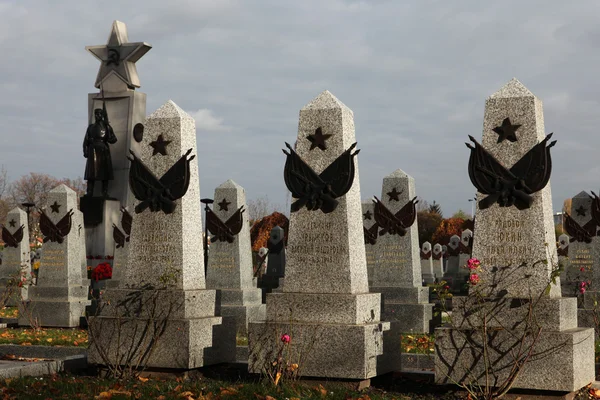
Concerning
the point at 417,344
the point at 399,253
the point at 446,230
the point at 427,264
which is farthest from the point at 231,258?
the point at 446,230

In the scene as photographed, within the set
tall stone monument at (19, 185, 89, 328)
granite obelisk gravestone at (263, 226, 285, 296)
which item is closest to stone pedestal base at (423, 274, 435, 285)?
granite obelisk gravestone at (263, 226, 285, 296)

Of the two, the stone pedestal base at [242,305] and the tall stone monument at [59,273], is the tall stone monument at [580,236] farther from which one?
the tall stone monument at [59,273]

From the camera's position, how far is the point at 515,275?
8.48 meters

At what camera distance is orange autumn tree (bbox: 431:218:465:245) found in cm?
6366

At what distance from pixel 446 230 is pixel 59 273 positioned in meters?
50.1

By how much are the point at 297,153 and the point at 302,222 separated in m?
0.82

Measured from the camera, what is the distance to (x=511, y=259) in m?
8.53

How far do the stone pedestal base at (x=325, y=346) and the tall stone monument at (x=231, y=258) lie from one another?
824 cm

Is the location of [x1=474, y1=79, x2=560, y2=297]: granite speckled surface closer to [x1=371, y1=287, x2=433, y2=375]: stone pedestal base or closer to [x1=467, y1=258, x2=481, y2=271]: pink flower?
[x1=467, y1=258, x2=481, y2=271]: pink flower

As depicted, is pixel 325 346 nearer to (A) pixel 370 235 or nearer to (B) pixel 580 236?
(B) pixel 580 236

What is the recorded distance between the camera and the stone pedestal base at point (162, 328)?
952cm

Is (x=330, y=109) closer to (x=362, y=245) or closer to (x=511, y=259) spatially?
(x=362, y=245)

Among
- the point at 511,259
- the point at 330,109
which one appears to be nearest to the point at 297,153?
the point at 330,109

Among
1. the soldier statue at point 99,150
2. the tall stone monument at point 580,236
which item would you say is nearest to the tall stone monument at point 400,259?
the tall stone monument at point 580,236
